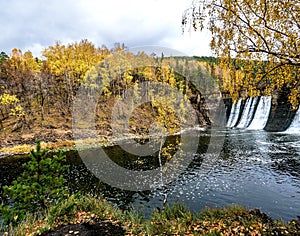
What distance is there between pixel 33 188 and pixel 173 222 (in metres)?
4.83

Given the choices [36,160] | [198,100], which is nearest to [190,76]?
→ [198,100]

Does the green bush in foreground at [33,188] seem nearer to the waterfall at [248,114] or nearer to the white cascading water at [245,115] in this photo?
the waterfall at [248,114]

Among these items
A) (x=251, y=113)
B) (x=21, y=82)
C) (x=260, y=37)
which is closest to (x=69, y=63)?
(x=21, y=82)

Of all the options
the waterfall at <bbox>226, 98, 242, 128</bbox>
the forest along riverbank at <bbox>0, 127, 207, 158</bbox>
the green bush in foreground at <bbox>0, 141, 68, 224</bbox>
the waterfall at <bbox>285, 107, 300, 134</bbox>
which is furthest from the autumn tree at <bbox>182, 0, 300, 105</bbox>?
the waterfall at <bbox>226, 98, 242, 128</bbox>

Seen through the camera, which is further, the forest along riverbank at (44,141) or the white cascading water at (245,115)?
the white cascading water at (245,115)

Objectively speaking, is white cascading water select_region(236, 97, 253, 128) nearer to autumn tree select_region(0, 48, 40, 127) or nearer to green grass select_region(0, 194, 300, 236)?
green grass select_region(0, 194, 300, 236)

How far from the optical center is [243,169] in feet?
58.0

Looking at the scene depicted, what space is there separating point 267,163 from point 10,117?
4017cm

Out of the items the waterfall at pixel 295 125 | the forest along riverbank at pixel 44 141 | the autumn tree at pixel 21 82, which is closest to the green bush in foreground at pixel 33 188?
the forest along riverbank at pixel 44 141

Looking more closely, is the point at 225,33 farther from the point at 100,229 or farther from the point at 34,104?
the point at 34,104

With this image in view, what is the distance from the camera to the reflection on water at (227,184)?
1202 cm

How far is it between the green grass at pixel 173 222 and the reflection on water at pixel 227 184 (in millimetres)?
3562

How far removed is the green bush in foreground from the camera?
265 inches

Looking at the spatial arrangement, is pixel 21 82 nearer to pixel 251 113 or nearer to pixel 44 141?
pixel 44 141
